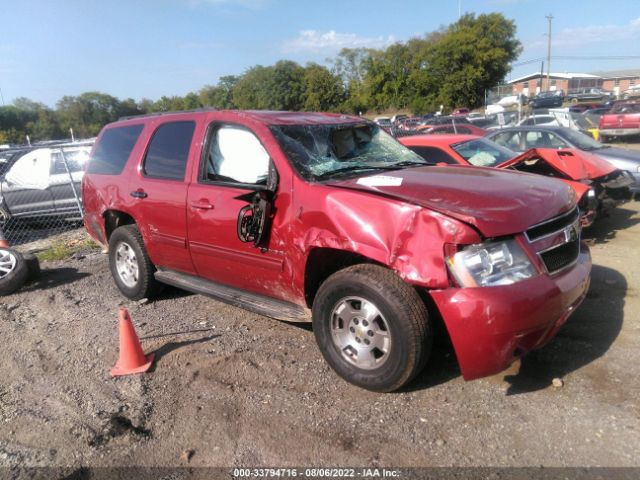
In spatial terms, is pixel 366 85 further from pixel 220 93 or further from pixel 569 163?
pixel 569 163

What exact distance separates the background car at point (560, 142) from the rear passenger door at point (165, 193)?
719cm

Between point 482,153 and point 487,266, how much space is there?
4893mm

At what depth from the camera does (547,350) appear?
12.3 ft

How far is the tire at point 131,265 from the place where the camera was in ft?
16.6

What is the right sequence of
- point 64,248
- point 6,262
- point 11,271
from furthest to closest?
point 64,248 → point 6,262 → point 11,271

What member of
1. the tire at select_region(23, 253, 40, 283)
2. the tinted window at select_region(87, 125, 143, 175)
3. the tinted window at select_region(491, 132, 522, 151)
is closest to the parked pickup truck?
the tinted window at select_region(87, 125, 143, 175)

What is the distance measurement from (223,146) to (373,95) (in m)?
66.6

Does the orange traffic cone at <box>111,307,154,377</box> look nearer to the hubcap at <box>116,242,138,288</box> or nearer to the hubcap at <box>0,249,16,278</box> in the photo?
the hubcap at <box>116,242,138,288</box>

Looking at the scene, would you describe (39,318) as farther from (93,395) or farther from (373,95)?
(373,95)

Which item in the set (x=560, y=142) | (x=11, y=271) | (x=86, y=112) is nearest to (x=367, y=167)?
(x=11, y=271)

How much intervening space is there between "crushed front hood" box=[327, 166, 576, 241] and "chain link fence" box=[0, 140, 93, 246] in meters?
8.12

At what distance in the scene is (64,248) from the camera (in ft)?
26.6

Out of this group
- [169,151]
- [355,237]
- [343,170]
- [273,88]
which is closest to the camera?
[355,237]

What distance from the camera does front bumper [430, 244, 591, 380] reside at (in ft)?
9.11
